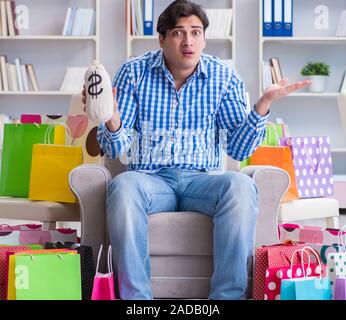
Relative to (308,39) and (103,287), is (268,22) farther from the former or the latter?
(103,287)

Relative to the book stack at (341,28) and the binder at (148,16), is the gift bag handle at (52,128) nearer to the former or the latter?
the binder at (148,16)

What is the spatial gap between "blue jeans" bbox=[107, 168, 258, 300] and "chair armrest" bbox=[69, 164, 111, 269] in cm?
9

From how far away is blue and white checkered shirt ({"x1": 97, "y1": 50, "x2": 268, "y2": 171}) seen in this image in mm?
2916

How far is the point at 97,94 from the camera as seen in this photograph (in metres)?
2.53

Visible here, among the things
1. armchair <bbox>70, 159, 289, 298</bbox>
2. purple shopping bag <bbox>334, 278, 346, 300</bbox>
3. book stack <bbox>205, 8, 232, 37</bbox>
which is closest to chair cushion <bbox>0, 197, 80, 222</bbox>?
armchair <bbox>70, 159, 289, 298</bbox>

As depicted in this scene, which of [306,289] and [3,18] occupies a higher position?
[3,18]

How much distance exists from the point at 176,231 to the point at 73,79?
333cm

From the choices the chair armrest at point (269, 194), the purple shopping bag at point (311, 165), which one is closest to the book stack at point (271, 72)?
the purple shopping bag at point (311, 165)

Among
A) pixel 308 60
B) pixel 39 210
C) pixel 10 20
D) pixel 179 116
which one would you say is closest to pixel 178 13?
pixel 179 116

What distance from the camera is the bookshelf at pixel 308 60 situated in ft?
19.7

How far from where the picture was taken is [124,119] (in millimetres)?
2896

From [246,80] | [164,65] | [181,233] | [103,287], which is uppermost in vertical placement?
[246,80]
